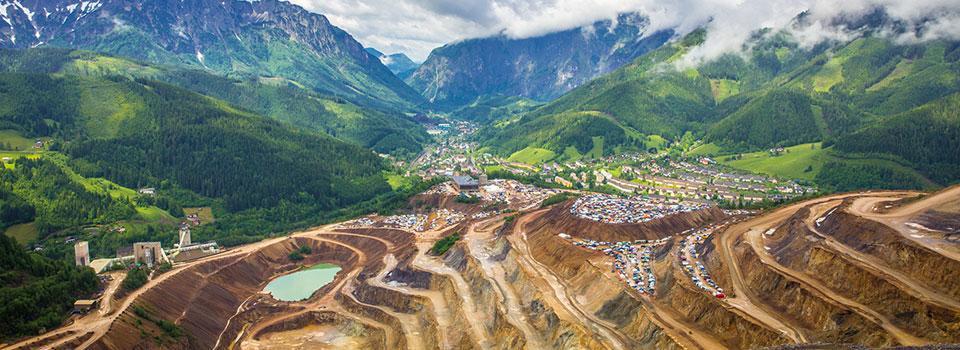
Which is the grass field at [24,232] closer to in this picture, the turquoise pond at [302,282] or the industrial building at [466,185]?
the turquoise pond at [302,282]

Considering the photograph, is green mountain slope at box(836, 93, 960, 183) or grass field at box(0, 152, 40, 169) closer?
grass field at box(0, 152, 40, 169)

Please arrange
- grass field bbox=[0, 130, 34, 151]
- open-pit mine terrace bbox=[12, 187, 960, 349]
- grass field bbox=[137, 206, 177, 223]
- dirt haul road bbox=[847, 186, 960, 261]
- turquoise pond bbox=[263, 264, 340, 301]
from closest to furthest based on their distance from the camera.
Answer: open-pit mine terrace bbox=[12, 187, 960, 349]
dirt haul road bbox=[847, 186, 960, 261]
turquoise pond bbox=[263, 264, 340, 301]
grass field bbox=[137, 206, 177, 223]
grass field bbox=[0, 130, 34, 151]

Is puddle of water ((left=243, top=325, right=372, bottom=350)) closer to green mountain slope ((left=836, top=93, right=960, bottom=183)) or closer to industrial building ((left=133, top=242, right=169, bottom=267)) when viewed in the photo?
industrial building ((left=133, top=242, right=169, bottom=267))

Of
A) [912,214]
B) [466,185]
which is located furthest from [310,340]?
[466,185]

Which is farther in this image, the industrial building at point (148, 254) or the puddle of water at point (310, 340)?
the industrial building at point (148, 254)

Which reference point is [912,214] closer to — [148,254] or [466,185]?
[466,185]

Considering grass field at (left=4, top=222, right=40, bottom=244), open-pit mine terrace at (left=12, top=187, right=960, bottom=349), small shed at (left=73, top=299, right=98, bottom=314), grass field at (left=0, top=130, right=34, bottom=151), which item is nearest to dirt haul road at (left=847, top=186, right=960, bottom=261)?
open-pit mine terrace at (left=12, top=187, right=960, bottom=349)

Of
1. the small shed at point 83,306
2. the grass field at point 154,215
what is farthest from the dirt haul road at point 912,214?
the grass field at point 154,215

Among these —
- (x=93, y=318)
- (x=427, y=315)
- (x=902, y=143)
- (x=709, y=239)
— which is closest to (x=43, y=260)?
(x=93, y=318)
